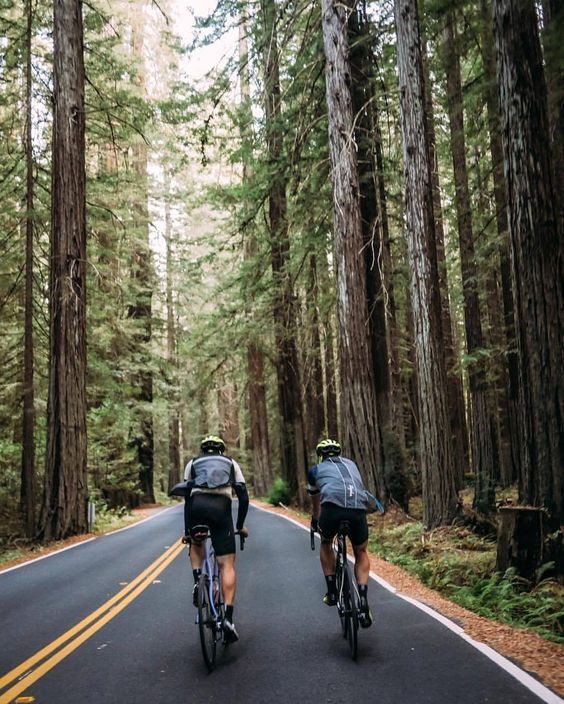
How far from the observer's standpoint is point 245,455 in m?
47.4

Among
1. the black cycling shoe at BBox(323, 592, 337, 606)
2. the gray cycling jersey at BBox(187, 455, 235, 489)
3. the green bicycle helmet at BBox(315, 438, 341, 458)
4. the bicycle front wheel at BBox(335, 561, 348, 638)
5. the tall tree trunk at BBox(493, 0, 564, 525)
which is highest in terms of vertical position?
the tall tree trunk at BBox(493, 0, 564, 525)

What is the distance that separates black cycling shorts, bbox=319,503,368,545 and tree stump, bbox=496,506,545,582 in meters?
2.95

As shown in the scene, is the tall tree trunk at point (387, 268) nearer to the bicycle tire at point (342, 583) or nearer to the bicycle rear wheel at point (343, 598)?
the bicycle tire at point (342, 583)

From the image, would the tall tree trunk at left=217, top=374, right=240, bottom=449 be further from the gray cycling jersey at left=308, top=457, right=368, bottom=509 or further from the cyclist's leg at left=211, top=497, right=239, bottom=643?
the cyclist's leg at left=211, top=497, right=239, bottom=643

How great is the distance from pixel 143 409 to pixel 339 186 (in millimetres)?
17288

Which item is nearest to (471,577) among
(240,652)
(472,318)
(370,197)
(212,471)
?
(240,652)

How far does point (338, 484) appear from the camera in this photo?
6.14 meters

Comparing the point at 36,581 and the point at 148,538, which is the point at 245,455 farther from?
the point at 36,581

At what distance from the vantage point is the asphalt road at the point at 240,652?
4570mm

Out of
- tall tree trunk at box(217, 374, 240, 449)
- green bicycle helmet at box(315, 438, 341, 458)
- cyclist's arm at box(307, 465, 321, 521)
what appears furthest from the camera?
tall tree trunk at box(217, 374, 240, 449)

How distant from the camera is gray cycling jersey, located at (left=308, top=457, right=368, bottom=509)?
20.0ft

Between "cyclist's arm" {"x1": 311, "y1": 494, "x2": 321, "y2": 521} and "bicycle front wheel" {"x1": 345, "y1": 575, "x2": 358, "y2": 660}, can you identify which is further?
"cyclist's arm" {"x1": 311, "y1": 494, "x2": 321, "y2": 521}

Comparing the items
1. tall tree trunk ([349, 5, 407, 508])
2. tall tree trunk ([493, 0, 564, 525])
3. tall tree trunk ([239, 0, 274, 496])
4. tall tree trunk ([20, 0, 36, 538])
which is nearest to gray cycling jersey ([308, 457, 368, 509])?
tall tree trunk ([493, 0, 564, 525])

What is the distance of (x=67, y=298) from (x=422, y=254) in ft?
30.5
